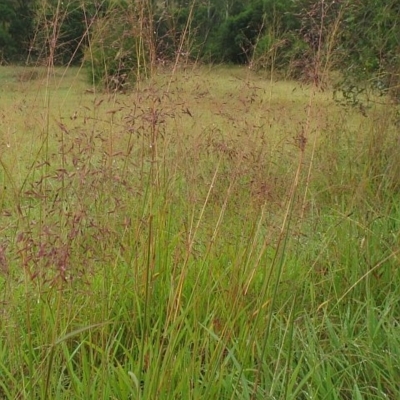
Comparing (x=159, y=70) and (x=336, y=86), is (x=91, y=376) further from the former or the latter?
(x=336, y=86)

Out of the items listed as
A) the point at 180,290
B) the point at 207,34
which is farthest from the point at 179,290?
the point at 207,34

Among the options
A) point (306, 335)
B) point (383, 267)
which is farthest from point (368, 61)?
point (306, 335)

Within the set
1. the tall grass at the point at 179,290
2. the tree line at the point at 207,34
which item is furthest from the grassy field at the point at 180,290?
the tree line at the point at 207,34

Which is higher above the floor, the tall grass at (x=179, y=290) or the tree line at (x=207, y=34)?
the tree line at (x=207, y=34)

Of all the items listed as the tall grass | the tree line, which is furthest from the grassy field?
the tree line

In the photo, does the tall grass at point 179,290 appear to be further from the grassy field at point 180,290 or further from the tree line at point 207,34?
the tree line at point 207,34

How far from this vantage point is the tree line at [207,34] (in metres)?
2.27

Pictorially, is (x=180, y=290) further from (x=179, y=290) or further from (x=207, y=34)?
(x=207, y=34)

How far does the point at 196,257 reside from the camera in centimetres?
216

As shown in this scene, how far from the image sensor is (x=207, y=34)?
3783 mm

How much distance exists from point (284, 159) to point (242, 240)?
1419mm

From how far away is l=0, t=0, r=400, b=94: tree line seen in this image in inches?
89.4

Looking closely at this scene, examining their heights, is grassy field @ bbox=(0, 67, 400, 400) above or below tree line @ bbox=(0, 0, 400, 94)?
below

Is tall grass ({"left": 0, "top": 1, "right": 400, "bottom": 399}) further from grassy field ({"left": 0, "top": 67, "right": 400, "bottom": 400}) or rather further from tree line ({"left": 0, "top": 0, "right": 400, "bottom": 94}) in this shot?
tree line ({"left": 0, "top": 0, "right": 400, "bottom": 94})
